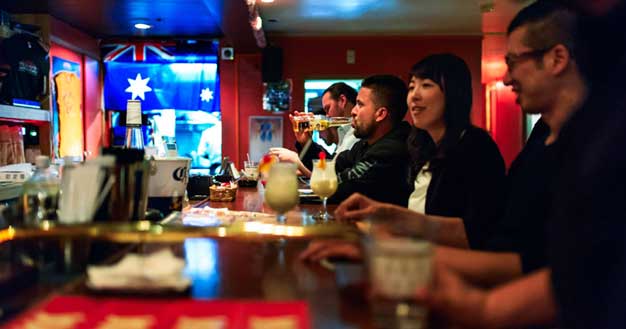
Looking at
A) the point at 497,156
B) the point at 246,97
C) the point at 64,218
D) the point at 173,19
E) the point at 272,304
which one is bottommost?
the point at 272,304

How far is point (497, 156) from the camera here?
2.04m

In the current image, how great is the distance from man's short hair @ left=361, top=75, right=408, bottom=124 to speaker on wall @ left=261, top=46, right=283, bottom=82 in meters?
4.64

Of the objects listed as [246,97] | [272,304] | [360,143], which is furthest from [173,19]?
[272,304]

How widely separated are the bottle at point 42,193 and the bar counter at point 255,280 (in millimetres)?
194

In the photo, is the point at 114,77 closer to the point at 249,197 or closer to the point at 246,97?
the point at 246,97

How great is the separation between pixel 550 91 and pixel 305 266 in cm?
83

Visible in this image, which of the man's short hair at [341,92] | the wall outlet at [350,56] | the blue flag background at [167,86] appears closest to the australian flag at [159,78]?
the blue flag background at [167,86]

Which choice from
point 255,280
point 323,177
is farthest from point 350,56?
point 255,280

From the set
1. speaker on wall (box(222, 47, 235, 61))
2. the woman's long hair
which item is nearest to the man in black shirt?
the woman's long hair

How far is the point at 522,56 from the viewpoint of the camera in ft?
5.24

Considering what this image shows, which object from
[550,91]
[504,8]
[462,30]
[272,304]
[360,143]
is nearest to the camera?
[272,304]

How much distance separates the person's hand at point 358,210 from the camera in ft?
6.37

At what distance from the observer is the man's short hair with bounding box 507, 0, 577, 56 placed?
1.54m

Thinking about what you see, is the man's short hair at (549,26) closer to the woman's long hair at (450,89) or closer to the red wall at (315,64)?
the woman's long hair at (450,89)
